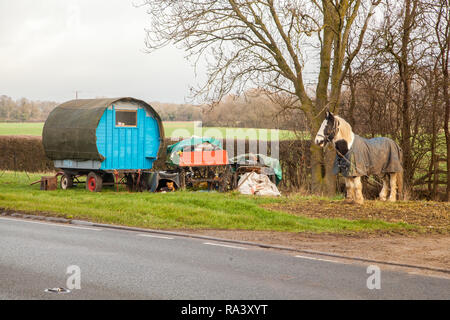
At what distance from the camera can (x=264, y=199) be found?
721 inches

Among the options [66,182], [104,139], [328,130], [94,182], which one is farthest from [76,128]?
[328,130]

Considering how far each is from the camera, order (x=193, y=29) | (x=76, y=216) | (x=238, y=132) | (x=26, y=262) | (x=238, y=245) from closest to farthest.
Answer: (x=26, y=262) < (x=238, y=245) < (x=76, y=216) < (x=193, y=29) < (x=238, y=132)

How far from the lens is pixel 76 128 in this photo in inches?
942

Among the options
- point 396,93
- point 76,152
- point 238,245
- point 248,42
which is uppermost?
point 248,42

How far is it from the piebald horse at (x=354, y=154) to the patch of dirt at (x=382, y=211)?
73 cm

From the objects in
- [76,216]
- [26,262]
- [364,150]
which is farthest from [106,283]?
[364,150]

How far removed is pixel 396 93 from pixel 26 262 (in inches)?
695

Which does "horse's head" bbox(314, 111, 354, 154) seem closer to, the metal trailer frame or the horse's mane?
the horse's mane

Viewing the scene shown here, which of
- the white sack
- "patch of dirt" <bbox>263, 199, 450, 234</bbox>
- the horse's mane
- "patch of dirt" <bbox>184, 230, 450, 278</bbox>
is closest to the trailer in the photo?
the white sack

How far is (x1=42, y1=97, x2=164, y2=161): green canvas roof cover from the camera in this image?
2350 cm

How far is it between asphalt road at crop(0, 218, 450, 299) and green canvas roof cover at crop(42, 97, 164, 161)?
11.7 metres

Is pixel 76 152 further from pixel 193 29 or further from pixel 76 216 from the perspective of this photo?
pixel 76 216

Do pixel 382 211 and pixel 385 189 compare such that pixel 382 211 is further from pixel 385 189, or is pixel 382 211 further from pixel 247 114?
pixel 247 114

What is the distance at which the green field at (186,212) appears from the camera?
1412 centimetres
